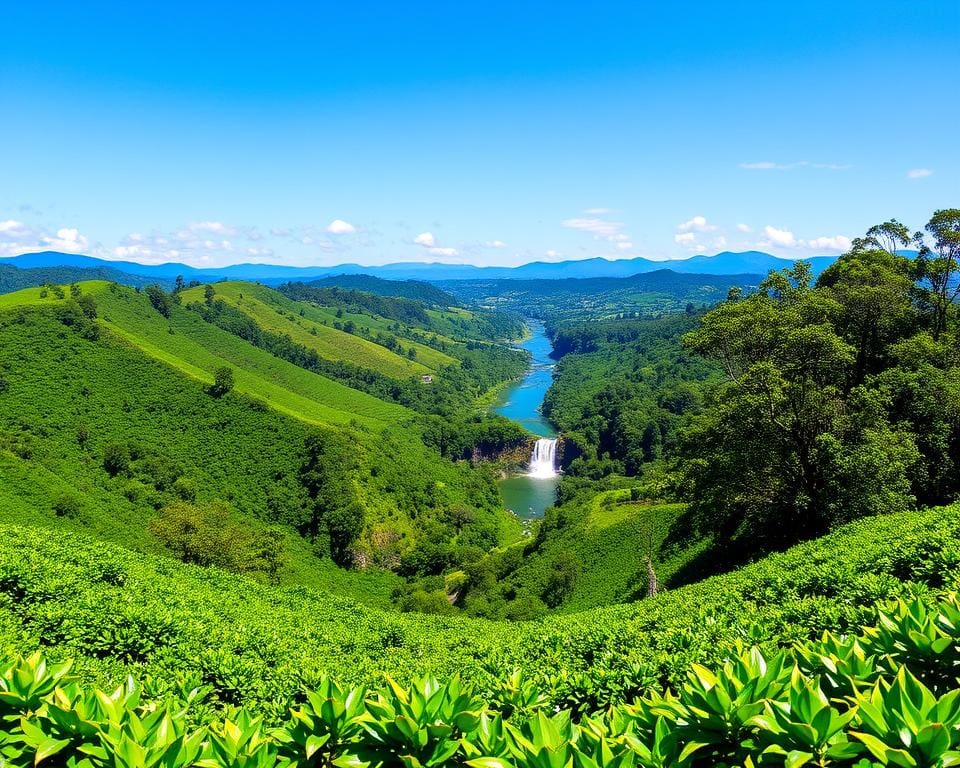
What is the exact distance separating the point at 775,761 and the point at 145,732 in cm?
389

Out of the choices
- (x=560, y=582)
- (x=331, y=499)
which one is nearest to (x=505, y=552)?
(x=560, y=582)

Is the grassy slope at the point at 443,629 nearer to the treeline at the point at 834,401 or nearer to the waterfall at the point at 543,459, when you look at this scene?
the treeline at the point at 834,401

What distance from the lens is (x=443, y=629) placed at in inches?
699

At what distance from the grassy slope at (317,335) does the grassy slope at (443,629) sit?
14923 centimetres

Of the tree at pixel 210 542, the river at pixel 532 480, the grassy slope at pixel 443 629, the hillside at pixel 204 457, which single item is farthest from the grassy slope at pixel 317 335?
the grassy slope at pixel 443 629

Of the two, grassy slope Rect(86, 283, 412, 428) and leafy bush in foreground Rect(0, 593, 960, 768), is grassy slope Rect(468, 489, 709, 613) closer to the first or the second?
leafy bush in foreground Rect(0, 593, 960, 768)

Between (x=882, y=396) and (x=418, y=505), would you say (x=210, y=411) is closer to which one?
(x=418, y=505)

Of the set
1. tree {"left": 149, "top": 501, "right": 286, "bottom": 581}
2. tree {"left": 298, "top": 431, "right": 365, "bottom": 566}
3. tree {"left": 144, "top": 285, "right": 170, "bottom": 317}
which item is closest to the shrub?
tree {"left": 149, "top": 501, "right": 286, "bottom": 581}

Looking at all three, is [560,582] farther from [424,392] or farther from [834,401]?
[424,392]

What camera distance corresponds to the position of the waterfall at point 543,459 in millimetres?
112188

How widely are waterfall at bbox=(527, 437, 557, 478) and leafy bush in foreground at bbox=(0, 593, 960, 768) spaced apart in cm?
10912

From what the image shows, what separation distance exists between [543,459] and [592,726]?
112 meters

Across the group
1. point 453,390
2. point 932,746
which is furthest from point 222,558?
point 453,390

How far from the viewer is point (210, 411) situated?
7569 centimetres
